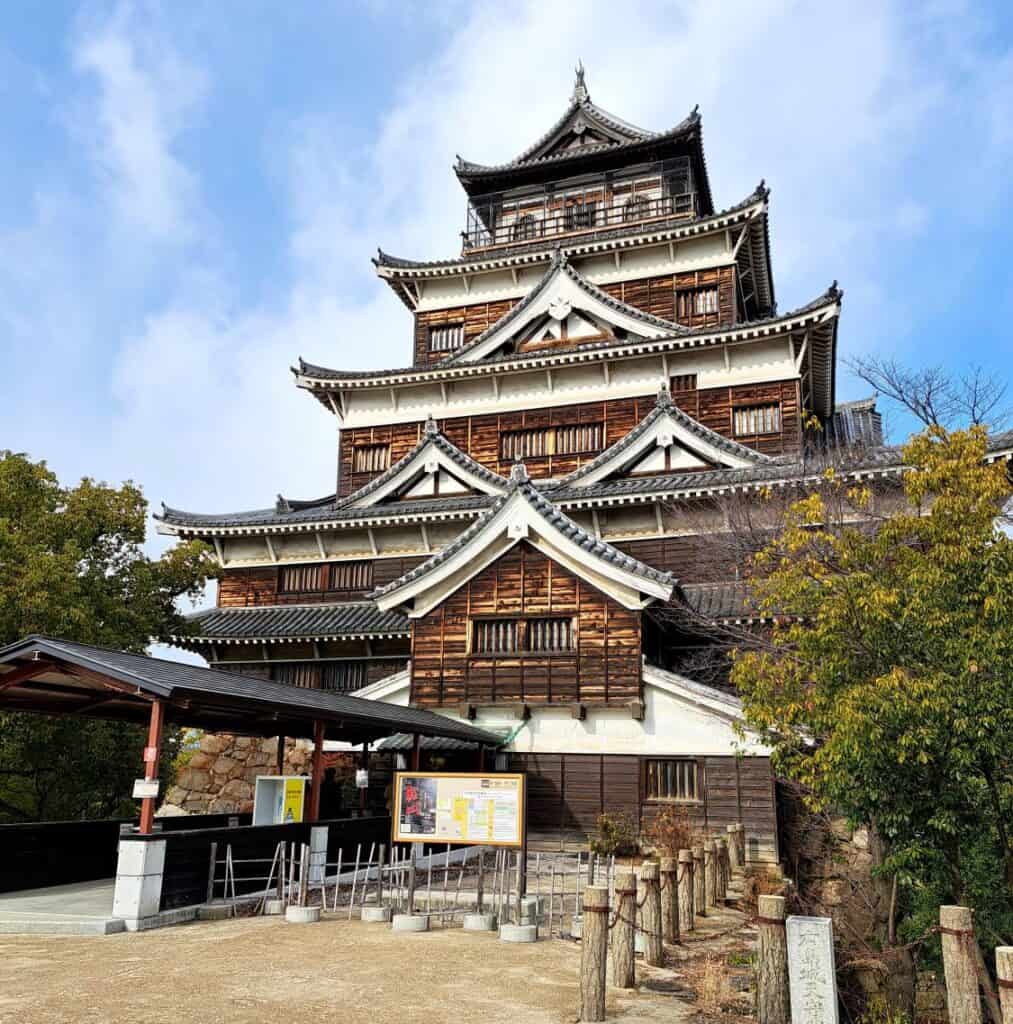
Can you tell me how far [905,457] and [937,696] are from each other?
3.37 meters

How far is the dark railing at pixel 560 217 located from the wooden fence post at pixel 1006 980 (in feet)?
98.3

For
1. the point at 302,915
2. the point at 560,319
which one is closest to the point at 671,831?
the point at 302,915

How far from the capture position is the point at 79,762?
69.8 ft

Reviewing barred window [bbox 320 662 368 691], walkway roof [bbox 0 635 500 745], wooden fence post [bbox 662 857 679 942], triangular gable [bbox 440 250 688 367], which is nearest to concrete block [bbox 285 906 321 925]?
walkway roof [bbox 0 635 500 745]

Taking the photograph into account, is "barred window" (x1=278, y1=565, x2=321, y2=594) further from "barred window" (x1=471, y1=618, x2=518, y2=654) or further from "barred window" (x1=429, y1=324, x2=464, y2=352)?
"barred window" (x1=429, y1=324, x2=464, y2=352)

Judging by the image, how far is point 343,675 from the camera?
2716 cm

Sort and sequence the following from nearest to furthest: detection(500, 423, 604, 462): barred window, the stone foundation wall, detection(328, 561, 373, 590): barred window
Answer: the stone foundation wall, detection(328, 561, 373, 590): barred window, detection(500, 423, 604, 462): barred window

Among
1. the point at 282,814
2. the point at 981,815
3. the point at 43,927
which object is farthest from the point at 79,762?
the point at 981,815

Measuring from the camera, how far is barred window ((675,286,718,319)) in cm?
3177

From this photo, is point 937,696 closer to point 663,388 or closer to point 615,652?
point 615,652

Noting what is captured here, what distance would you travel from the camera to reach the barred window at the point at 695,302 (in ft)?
104

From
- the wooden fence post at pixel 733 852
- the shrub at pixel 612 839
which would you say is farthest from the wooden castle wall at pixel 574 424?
the shrub at pixel 612 839

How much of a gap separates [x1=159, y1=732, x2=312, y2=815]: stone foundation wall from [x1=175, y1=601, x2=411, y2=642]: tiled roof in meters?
3.11

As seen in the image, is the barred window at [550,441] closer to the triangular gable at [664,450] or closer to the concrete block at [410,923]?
the triangular gable at [664,450]
